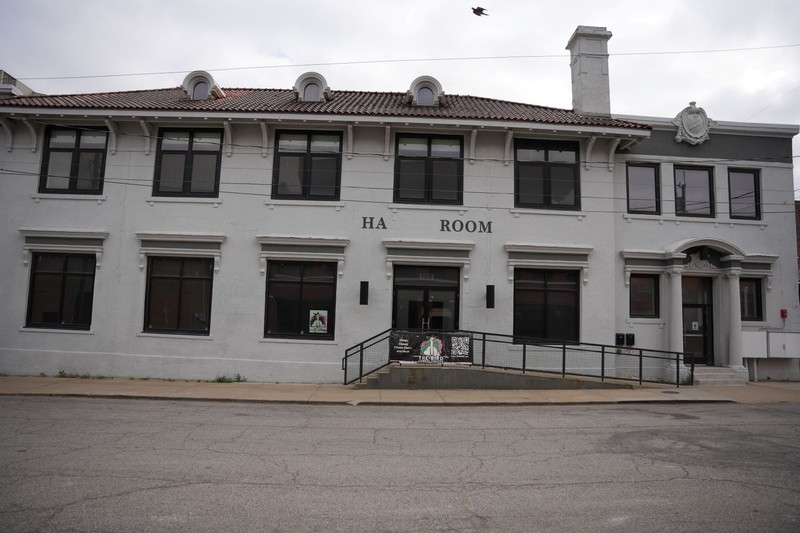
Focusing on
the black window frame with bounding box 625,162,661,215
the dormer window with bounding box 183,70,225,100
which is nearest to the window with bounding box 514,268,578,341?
the black window frame with bounding box 625,162,661,215

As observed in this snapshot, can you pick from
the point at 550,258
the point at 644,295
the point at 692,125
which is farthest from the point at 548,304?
the point at 692,125

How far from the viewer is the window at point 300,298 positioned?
15844mm

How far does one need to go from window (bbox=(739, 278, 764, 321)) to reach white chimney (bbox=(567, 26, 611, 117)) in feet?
24.0

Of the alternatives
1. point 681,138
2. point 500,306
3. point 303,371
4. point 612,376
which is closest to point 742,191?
point 681,138

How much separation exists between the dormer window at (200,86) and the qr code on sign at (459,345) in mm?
11589

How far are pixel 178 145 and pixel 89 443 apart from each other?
11017 millimetres

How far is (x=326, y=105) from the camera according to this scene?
1755 centimetres

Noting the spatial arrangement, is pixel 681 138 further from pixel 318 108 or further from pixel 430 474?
pixel 430 474

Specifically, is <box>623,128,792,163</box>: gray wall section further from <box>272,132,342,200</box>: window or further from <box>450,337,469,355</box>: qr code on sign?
<box>272,132,342,200</box>: window

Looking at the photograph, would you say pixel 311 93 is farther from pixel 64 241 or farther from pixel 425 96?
pixel 64 241

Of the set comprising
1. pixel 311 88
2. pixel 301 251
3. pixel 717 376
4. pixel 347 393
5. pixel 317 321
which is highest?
pixel 311 88

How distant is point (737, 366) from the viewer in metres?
16.4

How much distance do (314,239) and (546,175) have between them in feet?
24.5

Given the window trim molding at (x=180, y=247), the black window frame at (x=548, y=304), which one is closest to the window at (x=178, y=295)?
the window trim molding at (x=180, y=247)
